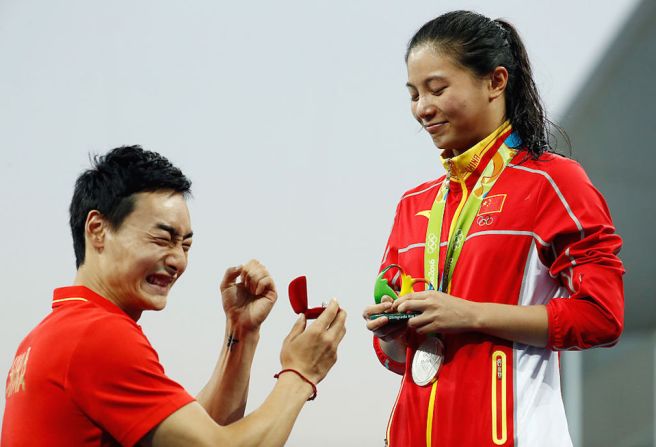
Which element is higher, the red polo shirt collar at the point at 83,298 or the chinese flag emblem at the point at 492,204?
the chinese flag emblem at the point at 492,204

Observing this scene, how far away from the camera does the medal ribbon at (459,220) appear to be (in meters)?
1.64

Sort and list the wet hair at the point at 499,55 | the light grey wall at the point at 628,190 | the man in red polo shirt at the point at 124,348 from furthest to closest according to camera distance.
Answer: the light grey wall at the point at 628,190
the wet hair at the point at 499,55
the man in red polo shirt at the point at 124,348

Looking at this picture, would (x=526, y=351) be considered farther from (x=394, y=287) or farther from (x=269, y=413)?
(x=269, y=413)

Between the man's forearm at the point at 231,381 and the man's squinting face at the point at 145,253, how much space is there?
26 centimetres

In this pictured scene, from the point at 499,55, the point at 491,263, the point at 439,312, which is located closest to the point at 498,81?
Result: the point at 499,55

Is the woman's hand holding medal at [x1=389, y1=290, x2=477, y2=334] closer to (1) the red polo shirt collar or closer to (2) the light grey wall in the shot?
(1) the red polo shirt collar

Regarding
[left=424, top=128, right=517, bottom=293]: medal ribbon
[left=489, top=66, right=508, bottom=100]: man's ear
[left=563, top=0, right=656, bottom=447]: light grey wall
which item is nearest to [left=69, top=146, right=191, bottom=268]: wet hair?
[left=424, top=128, right=517, bottom=293]: medal ribbon

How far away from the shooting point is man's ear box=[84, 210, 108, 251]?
1.64 meters

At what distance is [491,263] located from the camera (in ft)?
5.18

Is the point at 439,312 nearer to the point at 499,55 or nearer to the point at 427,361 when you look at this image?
the point at 427,361

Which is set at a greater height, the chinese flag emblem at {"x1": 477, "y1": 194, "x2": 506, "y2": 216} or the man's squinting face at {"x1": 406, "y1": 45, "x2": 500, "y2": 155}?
the man's squinting face at {"x1": 406, "y1": 45, "x2": 500, "y2": 155}

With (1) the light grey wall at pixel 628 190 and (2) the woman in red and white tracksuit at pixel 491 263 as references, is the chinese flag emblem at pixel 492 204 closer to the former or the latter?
(2) the woman in red and white tracksuit at pixel 491 263

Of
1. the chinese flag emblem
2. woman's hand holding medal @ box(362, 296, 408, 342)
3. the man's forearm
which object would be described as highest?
the chinese flag emblem

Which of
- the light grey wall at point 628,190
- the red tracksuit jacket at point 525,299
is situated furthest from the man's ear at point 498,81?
the light grey wall at point 628,190
